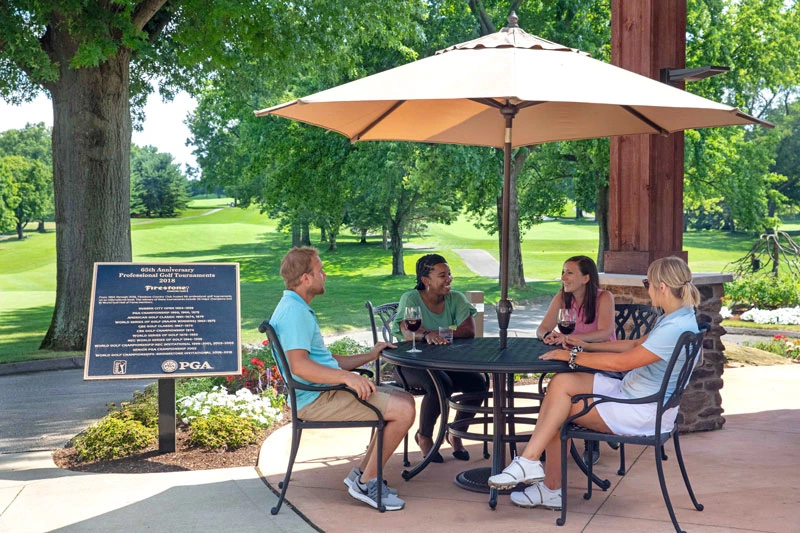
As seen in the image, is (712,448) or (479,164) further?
(479,164)

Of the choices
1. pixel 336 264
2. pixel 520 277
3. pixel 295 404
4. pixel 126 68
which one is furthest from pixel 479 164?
pixel 336 264

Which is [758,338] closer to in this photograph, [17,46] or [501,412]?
[501,412]

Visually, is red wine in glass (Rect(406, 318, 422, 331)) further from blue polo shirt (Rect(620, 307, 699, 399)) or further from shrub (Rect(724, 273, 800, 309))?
shrub (Rect(724, 273, 800, 309))

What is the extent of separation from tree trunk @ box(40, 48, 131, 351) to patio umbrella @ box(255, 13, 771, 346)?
7.64 metres

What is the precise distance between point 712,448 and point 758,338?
9.52m

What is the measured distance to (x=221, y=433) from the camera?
6.29 m

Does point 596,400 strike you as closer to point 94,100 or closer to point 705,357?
point 705,357

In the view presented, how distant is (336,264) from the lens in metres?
41.0

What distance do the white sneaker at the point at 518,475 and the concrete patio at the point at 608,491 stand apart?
216 millimetres

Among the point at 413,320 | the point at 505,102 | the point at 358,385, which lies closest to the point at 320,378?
the point at 358,385

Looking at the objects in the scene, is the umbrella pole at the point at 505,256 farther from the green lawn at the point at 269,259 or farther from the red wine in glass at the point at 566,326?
the green lawn at the point at 269,259

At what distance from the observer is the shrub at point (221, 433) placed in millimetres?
6246

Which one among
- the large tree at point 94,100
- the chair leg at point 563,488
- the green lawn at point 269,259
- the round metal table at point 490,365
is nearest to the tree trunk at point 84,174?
the large tree at point 94,100

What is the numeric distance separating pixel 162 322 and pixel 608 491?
3.25 m
